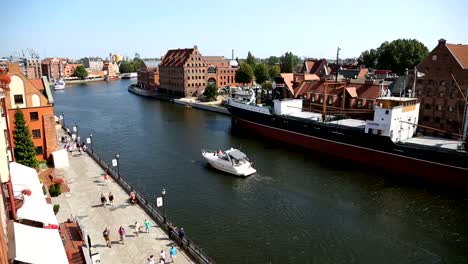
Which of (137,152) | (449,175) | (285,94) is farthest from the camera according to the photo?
(285,94)

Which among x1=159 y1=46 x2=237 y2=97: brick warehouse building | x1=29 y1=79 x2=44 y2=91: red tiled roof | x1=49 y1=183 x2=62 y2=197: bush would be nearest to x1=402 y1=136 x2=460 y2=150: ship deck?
x1=49 y1=183 x2=62 y2=197: bush

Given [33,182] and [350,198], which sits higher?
[33,182]

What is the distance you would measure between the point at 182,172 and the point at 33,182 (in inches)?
744

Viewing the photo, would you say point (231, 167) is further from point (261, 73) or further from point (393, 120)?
point (261, 73)

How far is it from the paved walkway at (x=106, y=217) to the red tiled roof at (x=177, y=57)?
74.9 metres

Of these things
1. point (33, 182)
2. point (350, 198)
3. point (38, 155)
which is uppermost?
point (33, 182)

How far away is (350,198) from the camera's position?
32.2 meters

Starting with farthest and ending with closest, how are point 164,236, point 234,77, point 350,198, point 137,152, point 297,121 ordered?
point 234,77, point 297,121, point 137,152, point 350,198, point 164,236

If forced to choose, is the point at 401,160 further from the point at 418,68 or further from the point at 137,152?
the point at 137,152

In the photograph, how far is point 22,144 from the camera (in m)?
31.5

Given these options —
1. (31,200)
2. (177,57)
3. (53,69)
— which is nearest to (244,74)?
(177,57)

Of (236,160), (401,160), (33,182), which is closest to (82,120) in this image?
(236,160)

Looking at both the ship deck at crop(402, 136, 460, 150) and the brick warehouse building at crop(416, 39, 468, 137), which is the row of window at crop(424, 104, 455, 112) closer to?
the brick warehouse building at crop(416, 39, 468, 137)

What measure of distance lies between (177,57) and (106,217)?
301ft
